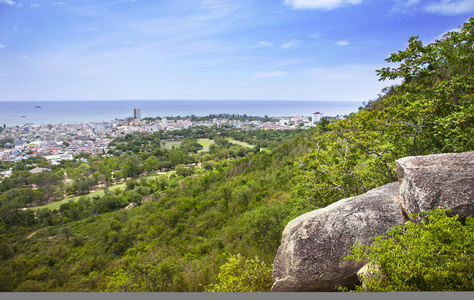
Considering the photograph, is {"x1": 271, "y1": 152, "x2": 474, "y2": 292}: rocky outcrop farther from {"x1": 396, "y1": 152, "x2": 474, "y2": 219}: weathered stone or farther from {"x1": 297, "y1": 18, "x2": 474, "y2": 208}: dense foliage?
{"x1": 297, "y1": 18, "x2": 474, "y2": 208}: dense foliage

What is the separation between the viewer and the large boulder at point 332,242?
11.6 feet

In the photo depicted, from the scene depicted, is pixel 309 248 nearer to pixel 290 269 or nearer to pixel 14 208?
pixel 290 269

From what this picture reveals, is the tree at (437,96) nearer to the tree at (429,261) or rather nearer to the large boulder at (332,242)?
the large boulder at (332,242)

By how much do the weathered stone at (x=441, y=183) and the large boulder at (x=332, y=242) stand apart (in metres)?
0.48

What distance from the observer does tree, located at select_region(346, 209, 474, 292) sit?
204 cm

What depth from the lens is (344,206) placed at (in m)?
3.94

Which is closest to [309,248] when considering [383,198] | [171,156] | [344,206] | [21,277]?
[344,206]

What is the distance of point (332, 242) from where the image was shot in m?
3.63

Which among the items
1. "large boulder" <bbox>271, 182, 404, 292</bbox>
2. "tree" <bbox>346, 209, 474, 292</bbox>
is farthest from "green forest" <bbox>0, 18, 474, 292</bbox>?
"large boulder" <bbox>271, 182, 404, 292</bbox>

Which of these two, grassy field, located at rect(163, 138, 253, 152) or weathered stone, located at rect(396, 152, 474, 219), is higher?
weathered stone, located at rect(396, 152, 474, 219)

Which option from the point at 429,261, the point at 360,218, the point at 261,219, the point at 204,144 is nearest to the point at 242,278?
the point at 360,218

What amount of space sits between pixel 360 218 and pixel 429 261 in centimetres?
161

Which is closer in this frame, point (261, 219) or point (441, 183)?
point (441, 183)

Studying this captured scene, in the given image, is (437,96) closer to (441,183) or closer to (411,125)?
(411,125)
